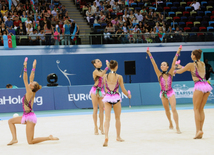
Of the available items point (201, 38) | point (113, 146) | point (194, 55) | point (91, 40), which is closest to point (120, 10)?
point (91, 40)

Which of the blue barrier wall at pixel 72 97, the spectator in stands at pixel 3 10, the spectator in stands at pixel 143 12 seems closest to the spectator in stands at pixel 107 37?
the spectator in stands at pixel 143 12

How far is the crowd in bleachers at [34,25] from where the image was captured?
1706cm

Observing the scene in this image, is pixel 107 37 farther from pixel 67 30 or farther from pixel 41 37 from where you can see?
pixel 41 37

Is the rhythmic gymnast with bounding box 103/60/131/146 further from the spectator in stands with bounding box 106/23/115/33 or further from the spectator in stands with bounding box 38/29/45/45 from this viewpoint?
the spectator in stands with bounding box 106/23/115/33

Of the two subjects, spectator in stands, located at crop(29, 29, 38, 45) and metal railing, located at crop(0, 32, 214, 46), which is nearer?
spectator in stands, located at crop(29, 29, 38, 45)

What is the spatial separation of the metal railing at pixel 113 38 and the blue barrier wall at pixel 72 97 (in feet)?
15.3

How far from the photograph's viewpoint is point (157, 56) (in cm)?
1928

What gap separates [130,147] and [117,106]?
956 millimetres

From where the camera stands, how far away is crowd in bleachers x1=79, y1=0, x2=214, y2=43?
18.4 m

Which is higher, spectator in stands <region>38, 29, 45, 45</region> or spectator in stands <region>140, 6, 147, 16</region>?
spectator in stands <region>140, 6, 147, 16</region>

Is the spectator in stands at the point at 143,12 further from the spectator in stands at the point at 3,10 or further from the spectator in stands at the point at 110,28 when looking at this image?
the spectator in stands at the point at 3,10

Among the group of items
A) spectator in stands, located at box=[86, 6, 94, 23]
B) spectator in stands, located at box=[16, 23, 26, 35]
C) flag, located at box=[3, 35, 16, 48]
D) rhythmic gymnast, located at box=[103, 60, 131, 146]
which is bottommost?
rhythmic gymnast, located at box=[103, 60, 131, 146]

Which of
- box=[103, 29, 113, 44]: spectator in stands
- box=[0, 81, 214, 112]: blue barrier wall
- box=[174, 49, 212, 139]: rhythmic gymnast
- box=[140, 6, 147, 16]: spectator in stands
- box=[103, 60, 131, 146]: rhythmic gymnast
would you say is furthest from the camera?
box=[140, 6, 147, 16]: spectator in stands

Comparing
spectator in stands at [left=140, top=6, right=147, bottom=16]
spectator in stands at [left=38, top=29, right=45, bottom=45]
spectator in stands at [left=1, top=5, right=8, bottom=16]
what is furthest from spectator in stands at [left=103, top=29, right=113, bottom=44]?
spectator in stands at [left=1, top=5, right=8, bottom=16]
